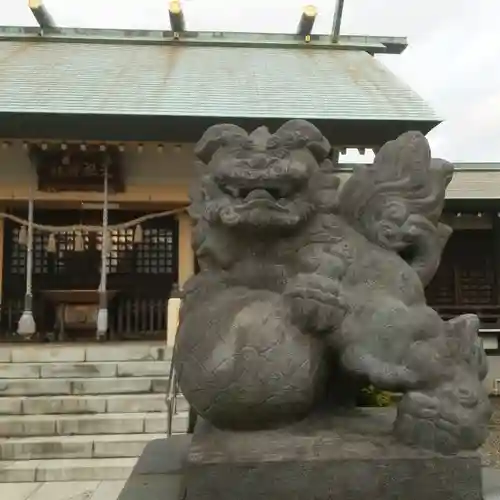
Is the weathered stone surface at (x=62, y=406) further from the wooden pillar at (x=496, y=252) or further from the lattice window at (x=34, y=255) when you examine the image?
the wooden pillar at (x=496, y=252)

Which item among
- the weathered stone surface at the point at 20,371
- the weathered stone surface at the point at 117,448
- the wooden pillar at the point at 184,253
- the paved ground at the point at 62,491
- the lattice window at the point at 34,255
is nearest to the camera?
the paved ground at the point at 62,491

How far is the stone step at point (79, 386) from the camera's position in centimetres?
653

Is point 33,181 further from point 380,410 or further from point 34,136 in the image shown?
point 380,410

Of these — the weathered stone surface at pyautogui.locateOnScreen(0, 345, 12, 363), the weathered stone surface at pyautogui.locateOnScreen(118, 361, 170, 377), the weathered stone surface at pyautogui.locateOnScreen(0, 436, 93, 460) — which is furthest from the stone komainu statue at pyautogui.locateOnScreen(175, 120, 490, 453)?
the weathered stone surface at pyautogui.locateOnScreen(0, 345, 12, 363)

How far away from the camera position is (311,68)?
12.1 m

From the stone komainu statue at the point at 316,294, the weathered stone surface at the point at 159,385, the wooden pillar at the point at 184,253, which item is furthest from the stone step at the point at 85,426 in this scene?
the wooden pillar at the point at 184,253

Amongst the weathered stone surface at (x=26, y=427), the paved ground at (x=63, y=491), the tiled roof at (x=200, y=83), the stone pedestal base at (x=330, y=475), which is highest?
the tiled roof at (x=200, y=83)

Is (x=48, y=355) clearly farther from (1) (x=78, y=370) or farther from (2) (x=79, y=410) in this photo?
(2) (x=79, y=410)

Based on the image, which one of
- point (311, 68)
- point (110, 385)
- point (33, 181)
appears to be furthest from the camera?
point (311, 68)

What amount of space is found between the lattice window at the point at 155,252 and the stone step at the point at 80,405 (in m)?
5.35

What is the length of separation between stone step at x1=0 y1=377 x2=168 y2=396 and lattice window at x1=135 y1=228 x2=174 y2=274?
4.90m

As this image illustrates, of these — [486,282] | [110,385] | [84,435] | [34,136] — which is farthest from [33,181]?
[486,282]

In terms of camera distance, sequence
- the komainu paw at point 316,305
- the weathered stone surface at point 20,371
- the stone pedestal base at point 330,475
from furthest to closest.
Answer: the weathered stone surface at point 20,371 < the komainu paw at point 316,305 < the stone pedestal base at point 330,475

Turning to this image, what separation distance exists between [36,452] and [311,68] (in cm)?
913
